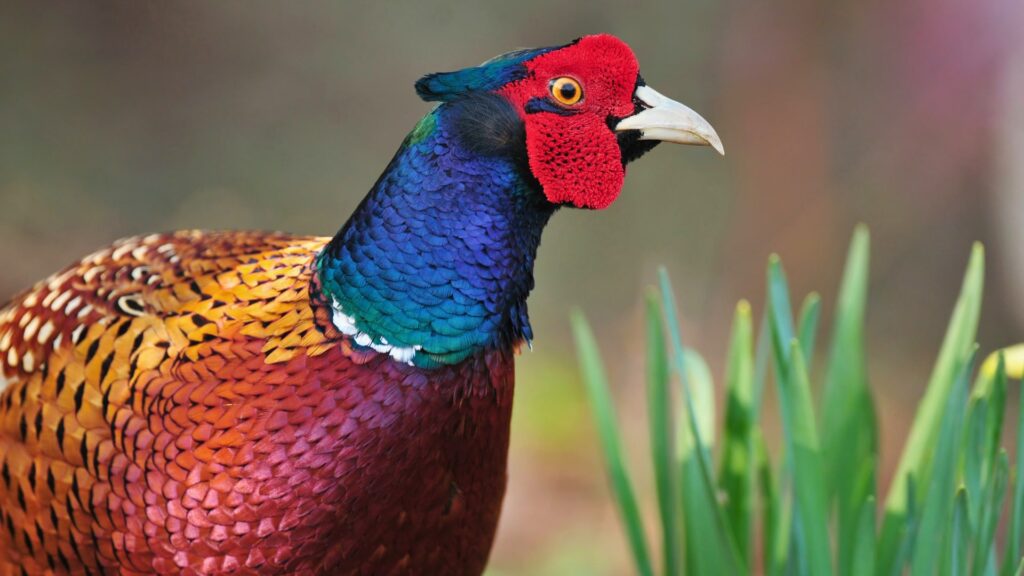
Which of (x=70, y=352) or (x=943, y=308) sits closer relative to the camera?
(x=70, y=352)

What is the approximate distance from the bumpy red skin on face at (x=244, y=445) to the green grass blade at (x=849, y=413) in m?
0.67

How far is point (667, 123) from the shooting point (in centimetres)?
138

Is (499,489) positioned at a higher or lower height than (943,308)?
higher

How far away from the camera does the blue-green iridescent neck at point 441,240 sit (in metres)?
1.36

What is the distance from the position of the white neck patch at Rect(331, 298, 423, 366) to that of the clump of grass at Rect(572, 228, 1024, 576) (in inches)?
19.0

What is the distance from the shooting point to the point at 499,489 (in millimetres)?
1583

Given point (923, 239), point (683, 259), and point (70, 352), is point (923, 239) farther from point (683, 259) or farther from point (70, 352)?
point (70, 352)

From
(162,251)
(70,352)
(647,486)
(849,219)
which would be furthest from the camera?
(849,219)

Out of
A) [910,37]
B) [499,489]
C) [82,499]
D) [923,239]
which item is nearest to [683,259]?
[923,239]

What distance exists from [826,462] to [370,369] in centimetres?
88

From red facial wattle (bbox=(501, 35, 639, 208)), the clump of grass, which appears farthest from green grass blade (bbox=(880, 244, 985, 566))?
red facial wattle (bbox=(501, 35, 639, 208))

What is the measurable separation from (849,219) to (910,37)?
0.87 metres

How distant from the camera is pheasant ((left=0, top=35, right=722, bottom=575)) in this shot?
53.8 inches

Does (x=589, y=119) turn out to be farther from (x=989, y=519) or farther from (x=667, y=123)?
(x=989, y=519)
